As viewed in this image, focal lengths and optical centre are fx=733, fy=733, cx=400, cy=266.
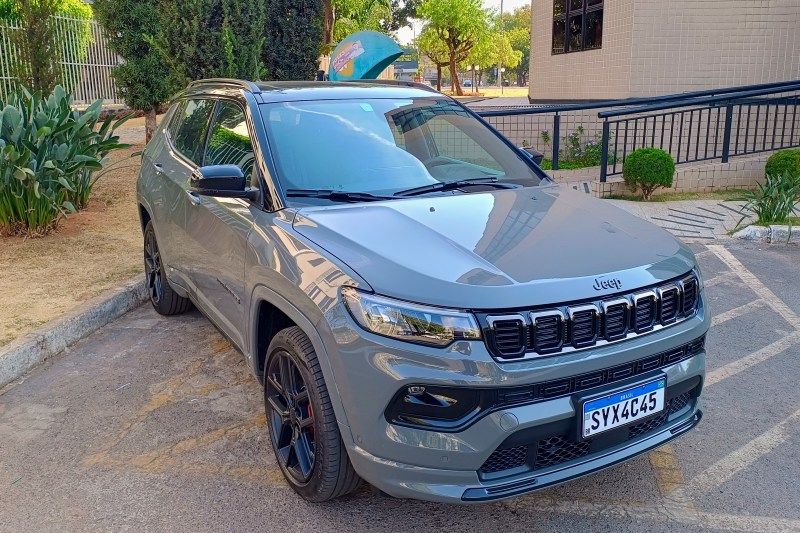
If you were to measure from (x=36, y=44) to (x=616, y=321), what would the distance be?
32.4 feet

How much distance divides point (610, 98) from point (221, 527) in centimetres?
1242

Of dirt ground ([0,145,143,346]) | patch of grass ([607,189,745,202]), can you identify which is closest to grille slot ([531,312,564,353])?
dirt ground ([0,145,143,346])

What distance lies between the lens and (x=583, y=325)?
2.68 meters

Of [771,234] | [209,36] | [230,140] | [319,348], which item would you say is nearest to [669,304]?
[319,348]

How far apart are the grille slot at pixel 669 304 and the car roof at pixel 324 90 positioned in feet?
6.80

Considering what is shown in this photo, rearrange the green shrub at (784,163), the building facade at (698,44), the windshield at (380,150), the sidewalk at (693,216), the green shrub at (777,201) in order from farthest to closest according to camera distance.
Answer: the building facade at (698,44), the green shrub at (784,163), the sidewalk at (693,216), the green shrub at (777,201), the windshield at (380,150)

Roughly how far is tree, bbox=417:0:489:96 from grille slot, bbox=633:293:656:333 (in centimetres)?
4045

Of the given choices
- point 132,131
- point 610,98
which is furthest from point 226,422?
point 132,131

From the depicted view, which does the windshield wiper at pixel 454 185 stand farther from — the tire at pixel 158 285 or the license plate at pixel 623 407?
the tire at pixel 158 285

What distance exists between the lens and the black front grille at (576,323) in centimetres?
259

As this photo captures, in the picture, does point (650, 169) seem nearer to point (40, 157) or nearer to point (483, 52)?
point (40, 157)

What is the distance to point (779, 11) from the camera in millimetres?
12352

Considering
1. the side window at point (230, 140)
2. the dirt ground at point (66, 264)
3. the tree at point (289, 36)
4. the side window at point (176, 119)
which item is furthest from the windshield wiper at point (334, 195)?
the tree at point (289, 36)

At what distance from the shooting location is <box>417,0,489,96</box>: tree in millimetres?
40906
